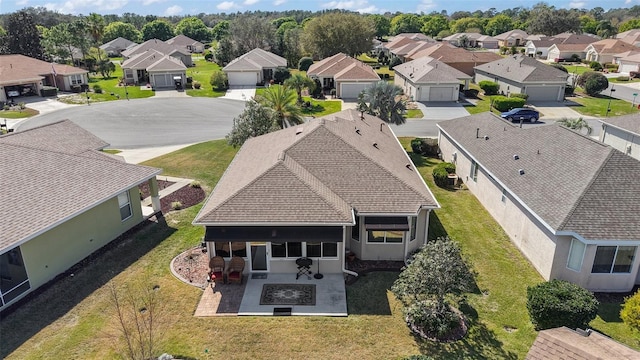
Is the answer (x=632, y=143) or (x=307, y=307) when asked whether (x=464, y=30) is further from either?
(x=307, y=307)

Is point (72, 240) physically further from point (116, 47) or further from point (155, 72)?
point (116, 47)

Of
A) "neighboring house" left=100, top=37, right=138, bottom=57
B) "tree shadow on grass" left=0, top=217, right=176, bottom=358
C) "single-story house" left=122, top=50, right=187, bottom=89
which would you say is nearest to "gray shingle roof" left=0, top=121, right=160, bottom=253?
"tree shadow on grass" left=0, top=217, right=176, bottom=358

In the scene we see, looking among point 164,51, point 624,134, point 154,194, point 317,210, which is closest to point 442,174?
point 317,210

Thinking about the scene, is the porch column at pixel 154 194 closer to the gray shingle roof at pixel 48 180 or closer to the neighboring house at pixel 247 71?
the gray shingle roof at pixel 48 180

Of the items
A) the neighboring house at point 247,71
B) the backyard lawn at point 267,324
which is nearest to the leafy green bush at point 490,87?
the neighboring house at point 247,71

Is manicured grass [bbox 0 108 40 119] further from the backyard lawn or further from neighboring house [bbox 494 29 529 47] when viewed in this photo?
neighboring house [bbox 494 29 529 47]
